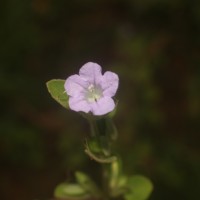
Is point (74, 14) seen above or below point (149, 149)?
above

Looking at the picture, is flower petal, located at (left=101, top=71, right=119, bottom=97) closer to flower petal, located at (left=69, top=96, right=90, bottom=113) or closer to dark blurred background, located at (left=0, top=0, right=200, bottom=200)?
flower petal, located at (left=69, top=96, right=90, bottom=113)

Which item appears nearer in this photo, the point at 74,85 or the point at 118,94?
the point at 74,85

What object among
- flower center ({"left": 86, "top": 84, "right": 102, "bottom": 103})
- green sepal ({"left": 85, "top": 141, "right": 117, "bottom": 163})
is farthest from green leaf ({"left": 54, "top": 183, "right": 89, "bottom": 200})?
flower center ({"left": 86, "top": 84, "right": 102, "bottom": 103})

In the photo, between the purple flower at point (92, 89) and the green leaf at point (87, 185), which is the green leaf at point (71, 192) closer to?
the green leaf at point (87, 185)

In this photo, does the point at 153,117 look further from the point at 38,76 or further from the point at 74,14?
the point at 74,14

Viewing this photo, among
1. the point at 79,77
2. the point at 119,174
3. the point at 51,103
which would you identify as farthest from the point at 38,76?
the point at 79,77

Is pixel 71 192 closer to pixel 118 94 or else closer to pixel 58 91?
pixel 58 91

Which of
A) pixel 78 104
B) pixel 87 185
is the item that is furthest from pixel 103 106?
pixel 87 185
